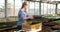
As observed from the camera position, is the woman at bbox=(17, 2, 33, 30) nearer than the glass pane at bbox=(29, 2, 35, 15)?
Yes

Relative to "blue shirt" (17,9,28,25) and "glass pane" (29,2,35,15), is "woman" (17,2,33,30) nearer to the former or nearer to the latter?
"blue shirt" (17,9,28,25)

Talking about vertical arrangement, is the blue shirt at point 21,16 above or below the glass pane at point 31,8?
below

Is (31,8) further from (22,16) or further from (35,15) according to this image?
(22,16)

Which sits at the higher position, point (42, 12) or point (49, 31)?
point (42, 12)

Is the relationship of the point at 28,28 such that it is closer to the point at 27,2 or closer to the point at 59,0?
the point at 27,2

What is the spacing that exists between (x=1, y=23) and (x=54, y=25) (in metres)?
0.62

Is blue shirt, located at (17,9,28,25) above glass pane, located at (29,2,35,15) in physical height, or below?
below

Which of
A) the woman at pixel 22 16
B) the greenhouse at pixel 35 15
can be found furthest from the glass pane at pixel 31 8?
the woman at pixel 22 16

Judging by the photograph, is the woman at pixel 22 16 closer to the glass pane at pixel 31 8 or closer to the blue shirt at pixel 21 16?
the blue shirt at pixel 21 16

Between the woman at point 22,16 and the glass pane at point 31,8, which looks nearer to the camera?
the woman at point 22,16

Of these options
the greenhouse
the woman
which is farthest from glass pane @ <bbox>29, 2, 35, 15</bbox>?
the woman

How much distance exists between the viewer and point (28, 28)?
1.33 metres

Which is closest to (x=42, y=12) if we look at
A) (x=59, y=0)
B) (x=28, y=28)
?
(x=59, y=0)

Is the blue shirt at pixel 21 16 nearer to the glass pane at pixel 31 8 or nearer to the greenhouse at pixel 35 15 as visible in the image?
the greenhouse at pixel 35 15
